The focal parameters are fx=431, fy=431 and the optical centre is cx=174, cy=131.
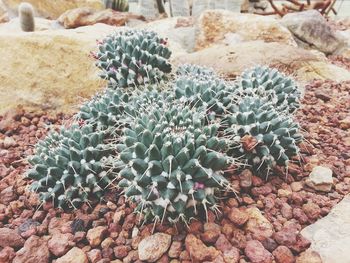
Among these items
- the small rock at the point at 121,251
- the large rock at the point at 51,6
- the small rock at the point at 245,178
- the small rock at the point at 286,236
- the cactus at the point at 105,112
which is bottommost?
the large rock at the point at 51,6

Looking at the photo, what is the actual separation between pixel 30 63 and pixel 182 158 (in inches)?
123

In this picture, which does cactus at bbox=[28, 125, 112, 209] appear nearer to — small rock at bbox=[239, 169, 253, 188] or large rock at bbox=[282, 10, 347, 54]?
small rock at bbox=[239, 169, 253, 188]

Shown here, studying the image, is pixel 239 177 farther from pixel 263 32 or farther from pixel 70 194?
pixel 263 32

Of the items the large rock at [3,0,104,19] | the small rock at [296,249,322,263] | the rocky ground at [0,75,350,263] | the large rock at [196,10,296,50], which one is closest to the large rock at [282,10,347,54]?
the large rock at [196,10,296,50]

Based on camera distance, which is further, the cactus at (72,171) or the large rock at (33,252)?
the cactus at (72,171)

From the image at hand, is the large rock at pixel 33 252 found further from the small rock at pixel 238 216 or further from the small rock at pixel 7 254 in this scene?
the small rock at pixel 238 216

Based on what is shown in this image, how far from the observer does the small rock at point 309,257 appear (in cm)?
233

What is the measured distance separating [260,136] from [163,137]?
723 millimetres

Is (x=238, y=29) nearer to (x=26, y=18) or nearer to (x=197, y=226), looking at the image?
(x=26, y=18)

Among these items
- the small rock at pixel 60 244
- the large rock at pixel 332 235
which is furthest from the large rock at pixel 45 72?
the large rock at pixel 332 235

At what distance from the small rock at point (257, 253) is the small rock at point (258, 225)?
75 mm

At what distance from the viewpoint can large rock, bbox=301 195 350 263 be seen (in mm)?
2354

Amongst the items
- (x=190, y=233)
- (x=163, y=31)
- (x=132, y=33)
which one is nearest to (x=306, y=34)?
(x=163, y=31)

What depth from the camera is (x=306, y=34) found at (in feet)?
23.0
